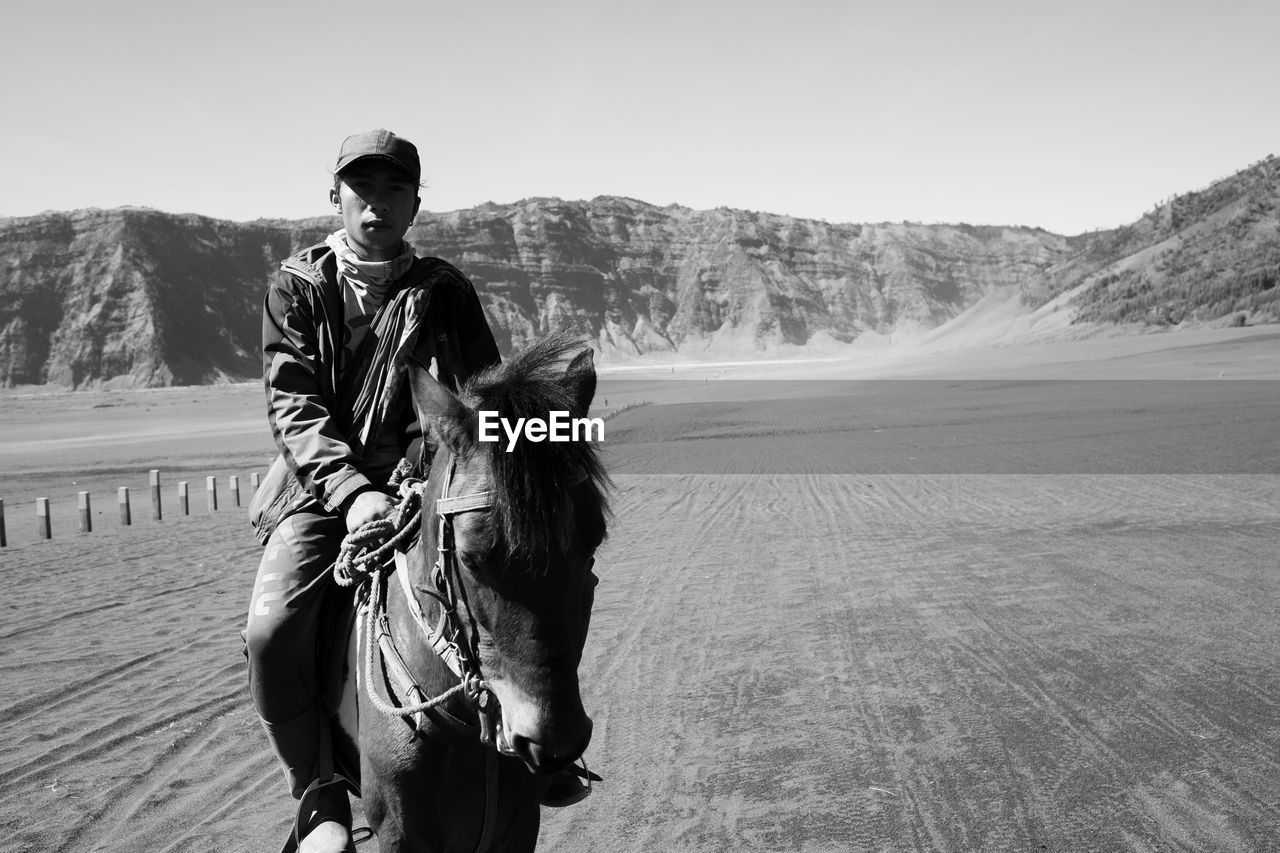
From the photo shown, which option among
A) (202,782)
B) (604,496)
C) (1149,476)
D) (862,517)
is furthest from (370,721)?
(1149,476)

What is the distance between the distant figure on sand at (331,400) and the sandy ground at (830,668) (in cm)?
242

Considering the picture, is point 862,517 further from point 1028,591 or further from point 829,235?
point 829,235

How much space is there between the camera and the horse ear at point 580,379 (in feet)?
8.39

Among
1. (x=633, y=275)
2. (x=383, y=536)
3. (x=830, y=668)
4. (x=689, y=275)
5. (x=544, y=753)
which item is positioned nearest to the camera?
(x=544, y=753)

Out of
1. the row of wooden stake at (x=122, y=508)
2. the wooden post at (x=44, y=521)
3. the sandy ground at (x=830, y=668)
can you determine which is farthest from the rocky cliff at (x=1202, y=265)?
the wooden post at (x=44, y=521)

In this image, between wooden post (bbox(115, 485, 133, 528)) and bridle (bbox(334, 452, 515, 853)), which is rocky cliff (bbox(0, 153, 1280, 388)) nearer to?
wooden post (bbox(115, 485, 133, 528))

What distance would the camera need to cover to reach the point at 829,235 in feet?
585

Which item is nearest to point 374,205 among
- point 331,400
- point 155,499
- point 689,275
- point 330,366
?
point 330,366

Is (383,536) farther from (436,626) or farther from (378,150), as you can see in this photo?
(378,150)

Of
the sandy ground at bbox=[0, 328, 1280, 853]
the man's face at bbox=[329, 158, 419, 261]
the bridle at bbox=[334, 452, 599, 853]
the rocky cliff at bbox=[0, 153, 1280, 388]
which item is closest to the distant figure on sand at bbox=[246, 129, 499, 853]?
the man's face at bbox=[329, 158, 419, 261]

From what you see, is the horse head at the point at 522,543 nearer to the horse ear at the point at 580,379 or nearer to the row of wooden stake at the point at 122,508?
the horse ear at the point at 580,379

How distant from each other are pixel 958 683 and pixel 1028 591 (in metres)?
3.23

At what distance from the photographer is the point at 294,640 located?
10.1 ft

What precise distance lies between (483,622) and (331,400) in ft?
3.92
